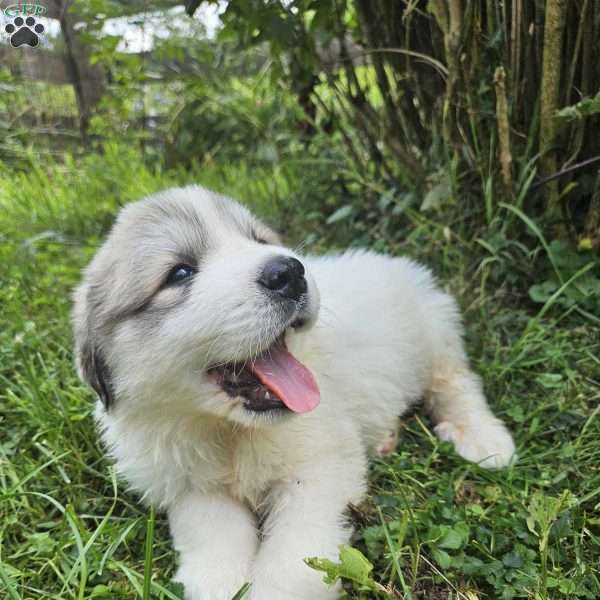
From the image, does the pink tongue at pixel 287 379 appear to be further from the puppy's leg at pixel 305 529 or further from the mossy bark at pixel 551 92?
the mossy bark at pixel 551 92

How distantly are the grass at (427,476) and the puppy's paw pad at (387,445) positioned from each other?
43mm

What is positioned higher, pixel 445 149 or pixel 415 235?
pixel 445 149

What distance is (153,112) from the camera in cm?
730

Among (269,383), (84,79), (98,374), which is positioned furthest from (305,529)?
(84,79)

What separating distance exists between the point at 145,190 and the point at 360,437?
12.5 feet

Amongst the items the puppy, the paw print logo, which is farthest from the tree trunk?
the puppy

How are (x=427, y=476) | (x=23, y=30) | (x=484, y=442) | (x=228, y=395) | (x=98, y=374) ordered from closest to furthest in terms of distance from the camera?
(x=228, y=395) < (x=98, y=374) < (x=427, y=476) < (x=484, y=442) < (x=23, y=30)

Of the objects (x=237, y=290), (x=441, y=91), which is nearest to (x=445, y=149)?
(x=441, y=91)

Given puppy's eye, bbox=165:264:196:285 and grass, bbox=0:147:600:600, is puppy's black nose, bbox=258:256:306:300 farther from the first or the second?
grass, bbox=0:147:600:600

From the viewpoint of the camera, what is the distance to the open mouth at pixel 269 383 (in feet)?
6.38

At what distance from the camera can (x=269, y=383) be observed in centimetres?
197

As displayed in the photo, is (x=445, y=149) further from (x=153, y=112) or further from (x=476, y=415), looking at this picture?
(x=153, y=112)

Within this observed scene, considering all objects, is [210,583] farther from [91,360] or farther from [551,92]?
[551,92]

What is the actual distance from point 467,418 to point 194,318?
4.75 feet
